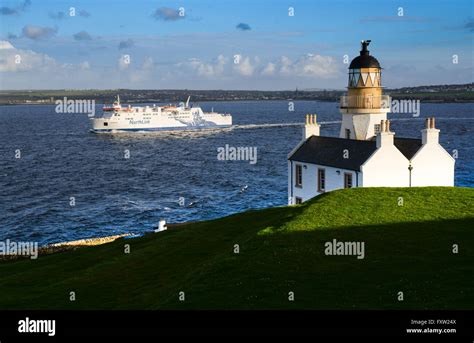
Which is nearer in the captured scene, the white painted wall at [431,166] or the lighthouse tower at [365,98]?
the white painted wall at [431,166]

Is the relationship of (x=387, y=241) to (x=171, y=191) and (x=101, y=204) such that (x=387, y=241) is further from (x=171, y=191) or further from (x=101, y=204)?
(x=171, y=191)

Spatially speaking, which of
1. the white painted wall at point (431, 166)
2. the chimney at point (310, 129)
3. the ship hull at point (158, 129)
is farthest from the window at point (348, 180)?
the ship hull at point (158, 129)

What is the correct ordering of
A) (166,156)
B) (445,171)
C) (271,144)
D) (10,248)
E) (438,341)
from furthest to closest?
1. (271,144)
2. (166,156)
3. (10,248)
4. (445,171)
5. (438,341)

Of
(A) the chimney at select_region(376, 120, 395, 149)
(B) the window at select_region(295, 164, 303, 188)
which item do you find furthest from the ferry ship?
(A) the chimney at select_region(376, 120, 395, 149)

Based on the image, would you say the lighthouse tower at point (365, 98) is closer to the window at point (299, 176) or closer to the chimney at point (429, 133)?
the window at point (299, 176)

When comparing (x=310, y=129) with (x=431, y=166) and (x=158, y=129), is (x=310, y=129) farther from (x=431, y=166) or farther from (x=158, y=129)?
(x=158, y=129)

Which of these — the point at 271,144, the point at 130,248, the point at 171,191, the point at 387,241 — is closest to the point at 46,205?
the point at 171,191

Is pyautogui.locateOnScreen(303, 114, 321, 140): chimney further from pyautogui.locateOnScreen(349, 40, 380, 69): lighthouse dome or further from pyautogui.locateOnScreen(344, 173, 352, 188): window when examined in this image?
pyautogui.locateOnScreen(344, 173, 352, 188): window
